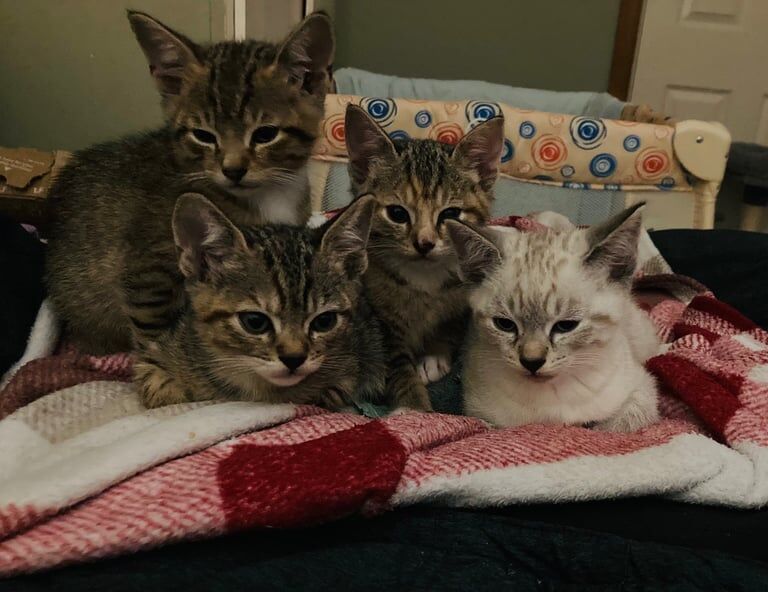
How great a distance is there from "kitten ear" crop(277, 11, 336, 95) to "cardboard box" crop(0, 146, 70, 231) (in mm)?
A: 839

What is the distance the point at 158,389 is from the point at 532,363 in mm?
709

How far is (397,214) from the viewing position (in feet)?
4.83

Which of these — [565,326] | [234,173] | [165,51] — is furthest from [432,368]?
[165,51]

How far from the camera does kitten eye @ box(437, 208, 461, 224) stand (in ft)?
4.76

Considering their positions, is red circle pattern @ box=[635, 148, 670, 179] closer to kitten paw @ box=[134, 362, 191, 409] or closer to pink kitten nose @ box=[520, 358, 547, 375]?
pink kitten nose @ box=[520, 358, 547, 375]

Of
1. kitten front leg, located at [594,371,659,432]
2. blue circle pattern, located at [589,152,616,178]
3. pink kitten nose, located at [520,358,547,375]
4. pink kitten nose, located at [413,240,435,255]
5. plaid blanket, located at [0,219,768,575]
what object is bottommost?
kitten front leg, located at [594,371,659,432]

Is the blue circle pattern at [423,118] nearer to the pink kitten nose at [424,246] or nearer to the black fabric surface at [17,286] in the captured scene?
the pink kitten nose at [424,246]

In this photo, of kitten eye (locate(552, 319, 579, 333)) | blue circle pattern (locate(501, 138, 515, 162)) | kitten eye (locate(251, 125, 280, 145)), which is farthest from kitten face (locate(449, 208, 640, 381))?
blue circle pattern (locate(501, 138, 515, 162))

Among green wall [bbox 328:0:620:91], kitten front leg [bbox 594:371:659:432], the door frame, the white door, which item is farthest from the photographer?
green wall [bbox 328:0:620:91]

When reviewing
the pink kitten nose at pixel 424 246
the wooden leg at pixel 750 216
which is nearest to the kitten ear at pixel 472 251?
the pink kitten nose at pixel 424 246

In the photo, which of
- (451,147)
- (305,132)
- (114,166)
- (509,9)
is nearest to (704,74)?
(509,9)

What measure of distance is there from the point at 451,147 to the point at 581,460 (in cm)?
85

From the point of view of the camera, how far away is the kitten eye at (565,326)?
1199 millimetres

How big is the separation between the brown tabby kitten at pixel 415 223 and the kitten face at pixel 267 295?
225mm
